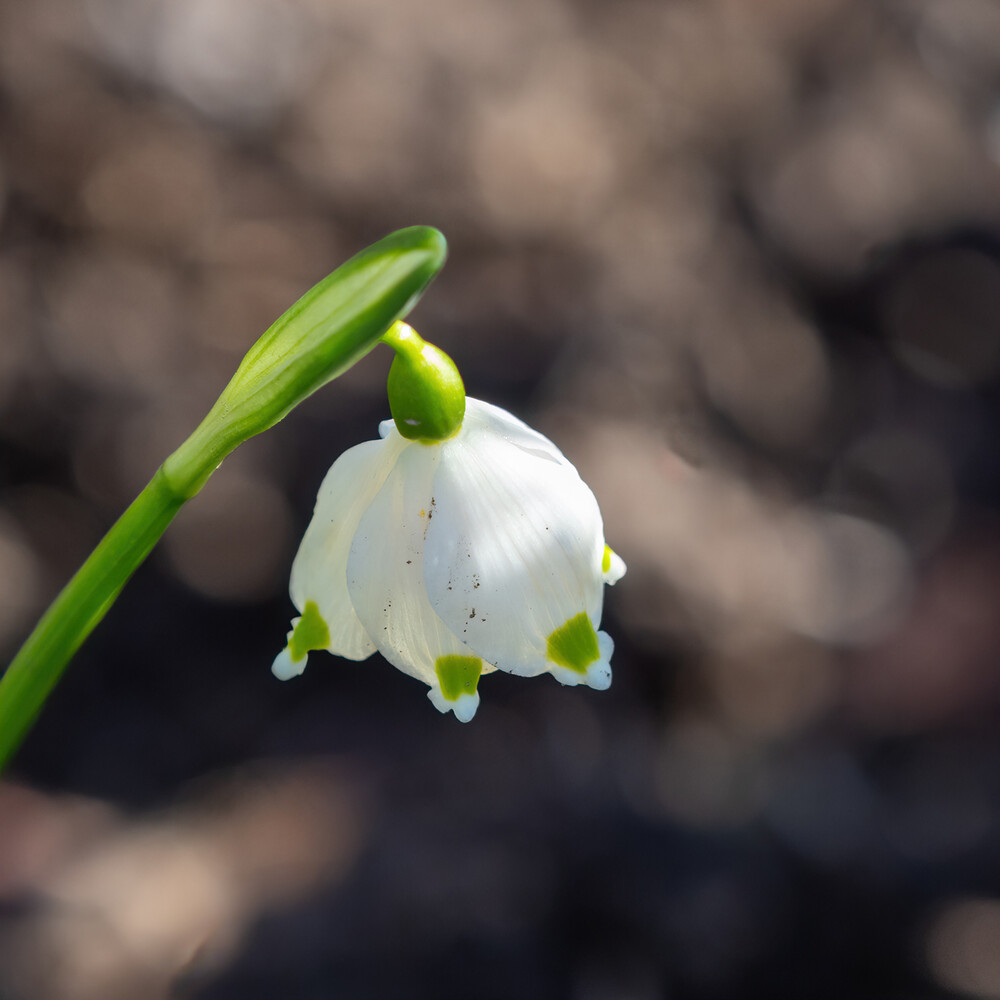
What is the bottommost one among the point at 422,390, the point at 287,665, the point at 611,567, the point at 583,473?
the point at 583,473

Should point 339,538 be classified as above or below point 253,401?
below

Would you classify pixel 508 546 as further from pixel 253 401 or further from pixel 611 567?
pixel 253 401

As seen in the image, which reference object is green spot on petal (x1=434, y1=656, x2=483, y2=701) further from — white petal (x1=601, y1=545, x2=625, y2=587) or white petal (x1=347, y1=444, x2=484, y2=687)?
white petal (x1=601, y1=545, x2=625, y2=587)

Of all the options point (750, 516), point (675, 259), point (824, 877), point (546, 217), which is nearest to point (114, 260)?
point (546, 217)

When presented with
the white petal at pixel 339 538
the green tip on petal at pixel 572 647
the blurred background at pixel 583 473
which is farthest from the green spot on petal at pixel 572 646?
the blurred background at pixel 583 473

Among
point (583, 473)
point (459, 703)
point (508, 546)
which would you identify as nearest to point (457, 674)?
point (459, 703)

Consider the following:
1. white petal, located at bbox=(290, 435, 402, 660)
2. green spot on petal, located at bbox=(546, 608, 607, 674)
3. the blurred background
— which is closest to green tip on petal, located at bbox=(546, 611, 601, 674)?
green spot on petal, located at bbox=(546, 608, 607, 674)

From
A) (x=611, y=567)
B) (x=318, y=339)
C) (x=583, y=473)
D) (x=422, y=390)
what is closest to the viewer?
(x=318, y=339)

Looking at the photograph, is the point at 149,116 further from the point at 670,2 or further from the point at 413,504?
the point at 413,504
